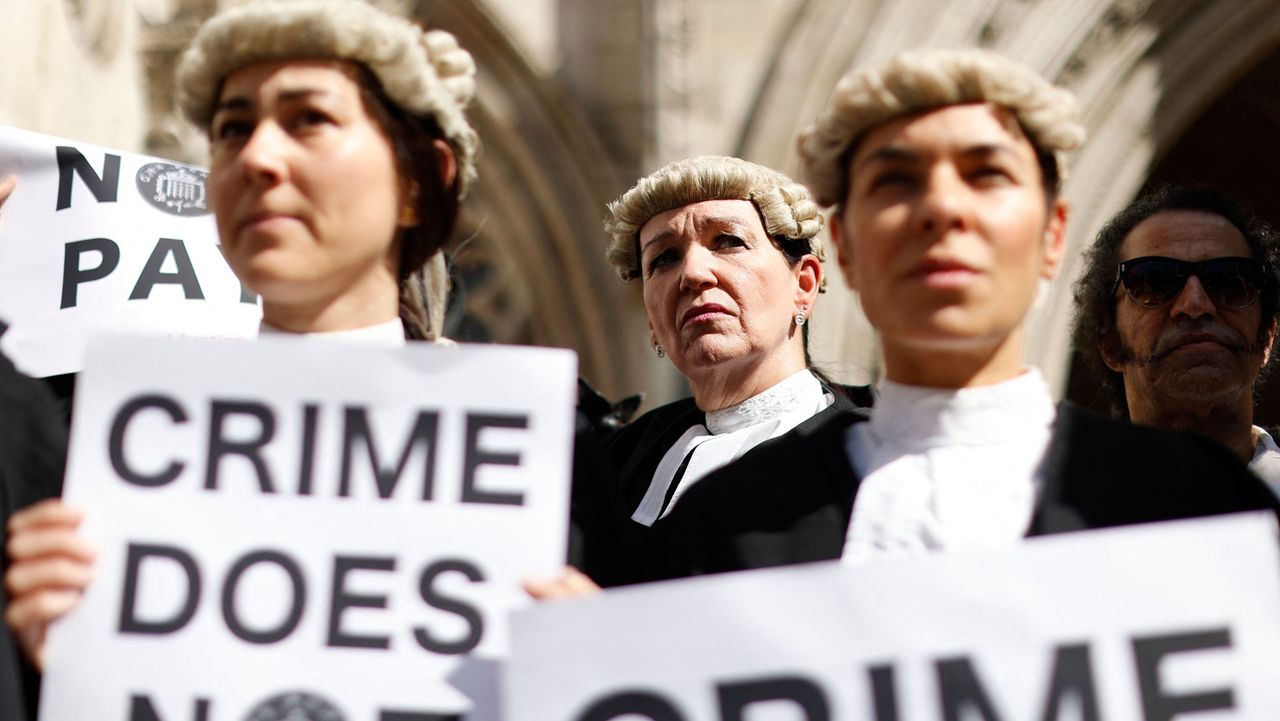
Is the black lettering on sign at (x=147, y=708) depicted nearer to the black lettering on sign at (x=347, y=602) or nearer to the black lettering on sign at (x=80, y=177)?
the black lettering on sign at (x=347, y=602)

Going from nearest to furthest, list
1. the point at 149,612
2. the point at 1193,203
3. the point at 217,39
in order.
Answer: the point at 149,612 < the point at 217,39 < the point at 1193,203

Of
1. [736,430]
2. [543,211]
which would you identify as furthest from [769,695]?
[543,211]

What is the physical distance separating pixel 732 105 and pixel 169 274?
583cm

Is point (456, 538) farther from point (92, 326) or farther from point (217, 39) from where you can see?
point (92, 326)

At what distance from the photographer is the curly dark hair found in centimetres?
266

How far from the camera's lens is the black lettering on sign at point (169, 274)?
Result: 2.49m

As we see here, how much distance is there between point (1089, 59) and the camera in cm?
771

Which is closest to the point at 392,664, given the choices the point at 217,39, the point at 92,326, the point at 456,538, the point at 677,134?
the point at 456,538

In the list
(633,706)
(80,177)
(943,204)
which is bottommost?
(633,706)

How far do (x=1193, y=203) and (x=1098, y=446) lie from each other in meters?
1.17

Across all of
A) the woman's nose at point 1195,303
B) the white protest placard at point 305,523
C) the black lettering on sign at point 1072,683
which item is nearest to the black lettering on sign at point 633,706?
the white protest placard at point 305,523

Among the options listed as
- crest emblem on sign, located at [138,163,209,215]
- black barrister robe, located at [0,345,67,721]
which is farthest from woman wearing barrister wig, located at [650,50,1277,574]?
crest emblem on sign, located at [138,163,209,215]

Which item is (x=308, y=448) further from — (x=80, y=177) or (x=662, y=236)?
(x=662, y=236)

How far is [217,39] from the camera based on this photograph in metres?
1.83
